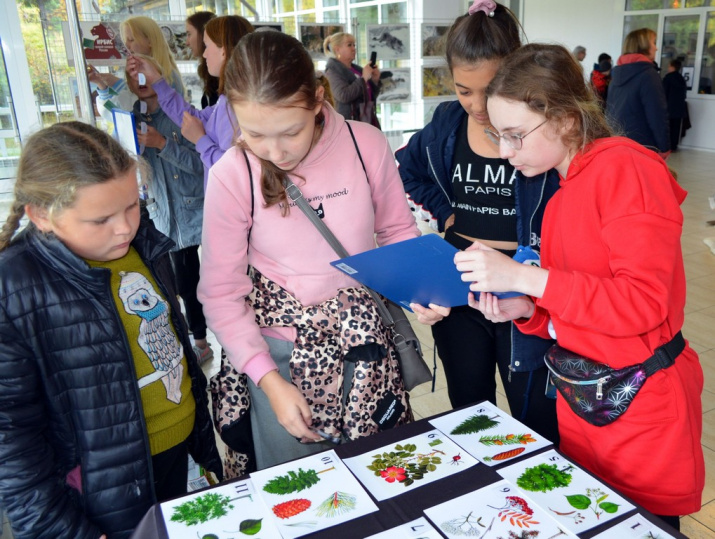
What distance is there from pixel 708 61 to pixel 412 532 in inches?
428

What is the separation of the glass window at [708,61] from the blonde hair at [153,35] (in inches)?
368

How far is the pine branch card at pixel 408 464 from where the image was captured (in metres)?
0.99

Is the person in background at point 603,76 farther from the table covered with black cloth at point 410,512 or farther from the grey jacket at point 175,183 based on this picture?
the table covered with black cloth at point 410,512

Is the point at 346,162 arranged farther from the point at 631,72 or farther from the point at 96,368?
the point at 631,72

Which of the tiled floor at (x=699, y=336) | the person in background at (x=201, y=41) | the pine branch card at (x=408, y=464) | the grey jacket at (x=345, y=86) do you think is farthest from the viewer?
the grey jacket at (x=345, y=86)

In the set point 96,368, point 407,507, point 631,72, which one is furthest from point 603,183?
point 631,72

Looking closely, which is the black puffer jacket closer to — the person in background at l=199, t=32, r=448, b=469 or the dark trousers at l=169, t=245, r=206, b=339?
the person in background at l=199, t=32, r=448, b=469

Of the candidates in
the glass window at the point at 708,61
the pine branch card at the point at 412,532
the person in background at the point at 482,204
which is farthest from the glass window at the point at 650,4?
the pine branch card at the point at 412,532

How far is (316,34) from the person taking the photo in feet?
17.6

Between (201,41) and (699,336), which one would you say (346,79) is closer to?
(201,41)

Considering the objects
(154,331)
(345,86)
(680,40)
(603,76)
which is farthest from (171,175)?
(680,40)

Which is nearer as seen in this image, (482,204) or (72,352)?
(72,352)

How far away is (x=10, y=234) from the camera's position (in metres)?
1.18

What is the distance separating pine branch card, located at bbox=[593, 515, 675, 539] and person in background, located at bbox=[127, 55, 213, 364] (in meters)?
2.29
